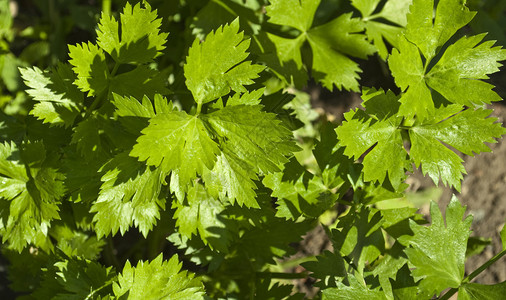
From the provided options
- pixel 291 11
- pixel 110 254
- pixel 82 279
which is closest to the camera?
pixel 82 279

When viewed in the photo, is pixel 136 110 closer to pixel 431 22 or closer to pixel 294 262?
pixel 431 22

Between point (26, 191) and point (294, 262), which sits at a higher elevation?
point (26, 191)

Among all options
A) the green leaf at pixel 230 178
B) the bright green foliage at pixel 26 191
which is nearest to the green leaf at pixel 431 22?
the green leaf at pixel 230 178

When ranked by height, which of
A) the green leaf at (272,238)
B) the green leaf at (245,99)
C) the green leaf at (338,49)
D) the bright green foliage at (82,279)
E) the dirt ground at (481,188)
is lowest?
the dirt ground at (481,188)

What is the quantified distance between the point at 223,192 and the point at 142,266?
361 mm

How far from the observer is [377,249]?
168 cm

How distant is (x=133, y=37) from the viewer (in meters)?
1.47

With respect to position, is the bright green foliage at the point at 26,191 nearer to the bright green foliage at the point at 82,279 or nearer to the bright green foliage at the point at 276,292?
the bright green foliage at the point at 82,279

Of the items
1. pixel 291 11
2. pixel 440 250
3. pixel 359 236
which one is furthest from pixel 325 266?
pixel 291 11

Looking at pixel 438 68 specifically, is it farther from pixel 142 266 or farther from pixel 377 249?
pixel 142 266

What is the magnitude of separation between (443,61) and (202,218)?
92 cm

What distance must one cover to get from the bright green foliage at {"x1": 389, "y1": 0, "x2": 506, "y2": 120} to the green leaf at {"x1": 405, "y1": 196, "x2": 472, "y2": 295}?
0.32 meters

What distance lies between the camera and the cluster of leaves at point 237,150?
1.39 meters

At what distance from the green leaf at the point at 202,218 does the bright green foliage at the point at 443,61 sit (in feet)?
2.29
